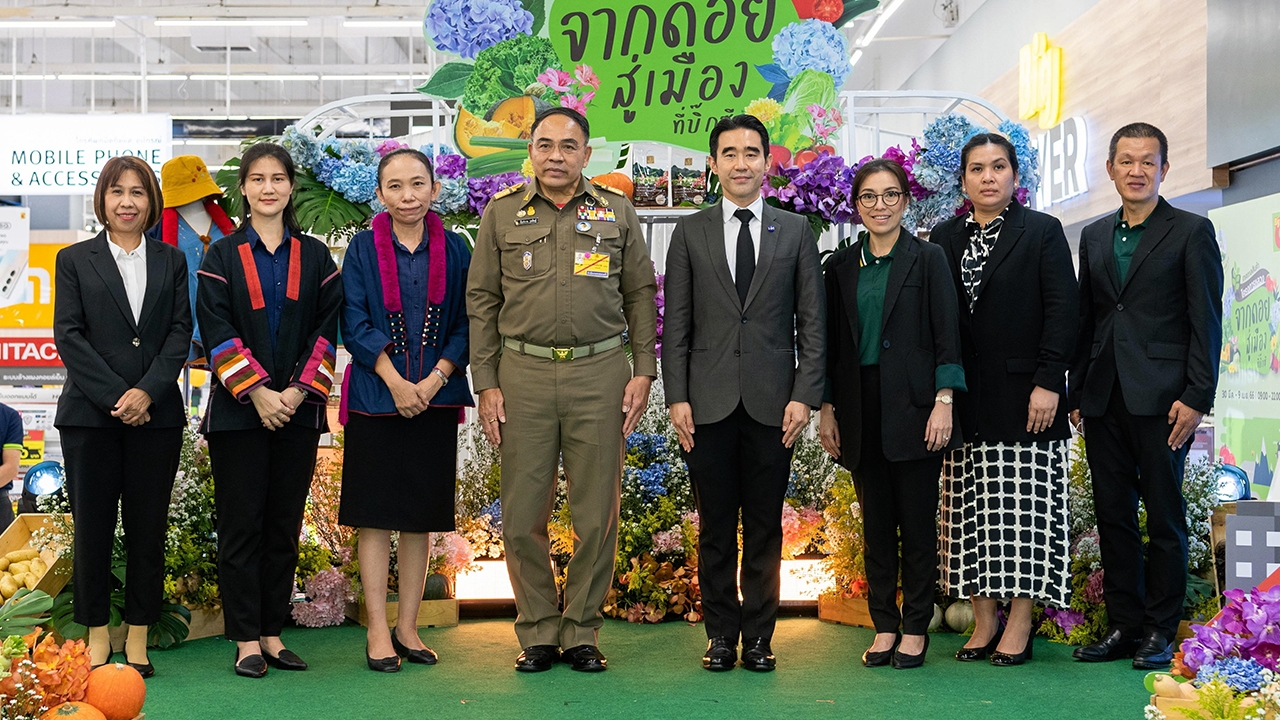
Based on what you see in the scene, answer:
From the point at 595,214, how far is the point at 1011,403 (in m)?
1.44

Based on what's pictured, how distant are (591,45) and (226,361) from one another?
228 centimetres

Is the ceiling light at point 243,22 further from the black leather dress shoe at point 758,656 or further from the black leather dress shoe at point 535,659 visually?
the black leather dress shoe at point 758,656

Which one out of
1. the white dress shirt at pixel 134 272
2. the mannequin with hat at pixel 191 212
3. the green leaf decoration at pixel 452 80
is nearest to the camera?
the white dress shirt at pixel 134 272

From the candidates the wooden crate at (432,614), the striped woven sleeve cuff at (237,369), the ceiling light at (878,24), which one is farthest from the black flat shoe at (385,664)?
the ceiling light at (878,24)

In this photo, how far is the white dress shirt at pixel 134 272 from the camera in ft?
11.8

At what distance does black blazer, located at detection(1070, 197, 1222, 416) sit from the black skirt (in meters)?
2.13

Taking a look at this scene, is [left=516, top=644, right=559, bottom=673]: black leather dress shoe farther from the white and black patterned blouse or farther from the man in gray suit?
the white and black patterned blouse

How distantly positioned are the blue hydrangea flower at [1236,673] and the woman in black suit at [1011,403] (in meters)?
1.75

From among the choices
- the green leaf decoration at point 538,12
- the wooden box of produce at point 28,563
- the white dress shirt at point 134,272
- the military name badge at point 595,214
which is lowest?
the wooden box of produce at point 28,563

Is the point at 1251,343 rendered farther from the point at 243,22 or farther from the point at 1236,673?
the point at 243,22

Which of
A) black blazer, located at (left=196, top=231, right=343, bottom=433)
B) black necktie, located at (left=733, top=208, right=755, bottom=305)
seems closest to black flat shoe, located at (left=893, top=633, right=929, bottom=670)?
black necktie, located at (left=733, top=208, right=755, bottom=305)

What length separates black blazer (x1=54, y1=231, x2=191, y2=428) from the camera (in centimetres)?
348

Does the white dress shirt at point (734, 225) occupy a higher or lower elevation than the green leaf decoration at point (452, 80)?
lower

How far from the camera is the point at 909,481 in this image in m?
3.71
